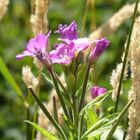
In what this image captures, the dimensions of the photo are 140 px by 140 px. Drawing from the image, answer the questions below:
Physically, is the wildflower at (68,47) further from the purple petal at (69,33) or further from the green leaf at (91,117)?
the green leaf at (91,117)

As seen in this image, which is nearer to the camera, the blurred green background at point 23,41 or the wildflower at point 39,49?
the wildflower at point 39,49

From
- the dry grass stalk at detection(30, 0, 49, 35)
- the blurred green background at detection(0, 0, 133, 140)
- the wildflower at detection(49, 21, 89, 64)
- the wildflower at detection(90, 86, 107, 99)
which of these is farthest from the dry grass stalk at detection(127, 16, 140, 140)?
the blurred green background at detection(0, 0, 133, 140)

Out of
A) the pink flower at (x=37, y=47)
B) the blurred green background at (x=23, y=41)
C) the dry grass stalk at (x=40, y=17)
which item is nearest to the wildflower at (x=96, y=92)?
the pink flower at (x=37, y=47)

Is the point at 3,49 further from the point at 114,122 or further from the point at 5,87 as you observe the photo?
the point at 114,122

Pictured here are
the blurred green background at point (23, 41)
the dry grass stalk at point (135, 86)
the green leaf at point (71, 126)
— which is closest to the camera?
the green leaf at point (71, 126)

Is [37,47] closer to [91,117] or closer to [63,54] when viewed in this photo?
[63,54]

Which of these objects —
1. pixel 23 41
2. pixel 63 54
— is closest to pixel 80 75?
pixel 63 54

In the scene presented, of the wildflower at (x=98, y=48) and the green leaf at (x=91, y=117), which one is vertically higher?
the wildflower at (x=98, y=48)
